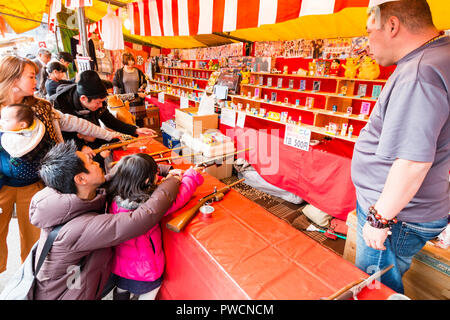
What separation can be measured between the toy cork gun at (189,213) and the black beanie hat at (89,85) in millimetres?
1582

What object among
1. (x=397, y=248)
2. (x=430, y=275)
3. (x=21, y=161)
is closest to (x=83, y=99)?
(x=21, y=161)

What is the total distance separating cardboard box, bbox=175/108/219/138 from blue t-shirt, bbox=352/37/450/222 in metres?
3.35

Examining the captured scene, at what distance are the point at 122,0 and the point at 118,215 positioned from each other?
4938mm

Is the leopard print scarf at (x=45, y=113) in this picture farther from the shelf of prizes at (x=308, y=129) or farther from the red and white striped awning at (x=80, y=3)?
the shelf of prizes at (x=308, y=129)

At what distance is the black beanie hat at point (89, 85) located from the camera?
225cm

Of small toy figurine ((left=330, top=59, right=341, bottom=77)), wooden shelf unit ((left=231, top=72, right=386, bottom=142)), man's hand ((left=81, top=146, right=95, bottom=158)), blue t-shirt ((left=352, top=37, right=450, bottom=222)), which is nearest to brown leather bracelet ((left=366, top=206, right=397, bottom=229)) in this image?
blue t-shirt ((left=352, top=37, right=450, bottom=222))

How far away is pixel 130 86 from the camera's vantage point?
5082 millimetres

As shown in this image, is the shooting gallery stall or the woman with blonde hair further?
the woman with blonde hair

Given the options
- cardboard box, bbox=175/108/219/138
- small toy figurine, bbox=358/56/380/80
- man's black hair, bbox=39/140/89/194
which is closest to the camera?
man's black hair, bbox=39/140/89/194

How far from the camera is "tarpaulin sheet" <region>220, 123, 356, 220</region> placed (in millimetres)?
2850

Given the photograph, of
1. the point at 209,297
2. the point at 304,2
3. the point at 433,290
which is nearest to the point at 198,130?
the point at 304,2

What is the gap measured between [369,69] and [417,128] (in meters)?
2.90

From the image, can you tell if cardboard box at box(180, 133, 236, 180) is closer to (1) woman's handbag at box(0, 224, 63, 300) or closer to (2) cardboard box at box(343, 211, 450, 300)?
(1) woman's handbag at box(0, 224, 63, 300)

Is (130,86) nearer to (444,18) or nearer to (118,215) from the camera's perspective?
(118,215)
